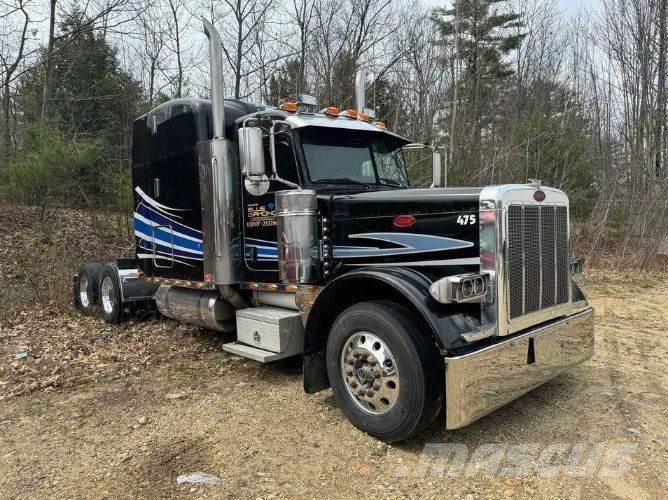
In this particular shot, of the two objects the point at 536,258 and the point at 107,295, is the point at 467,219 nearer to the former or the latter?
the point at 536,258

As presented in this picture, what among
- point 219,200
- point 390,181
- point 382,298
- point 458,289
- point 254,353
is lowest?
point 254,353

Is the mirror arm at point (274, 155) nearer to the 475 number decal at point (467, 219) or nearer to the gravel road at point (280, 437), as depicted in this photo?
the 475 number decal at point (467, 219)

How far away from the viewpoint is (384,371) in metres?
3.69

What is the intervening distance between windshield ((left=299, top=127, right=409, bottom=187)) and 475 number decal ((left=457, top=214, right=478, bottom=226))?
1.59 m

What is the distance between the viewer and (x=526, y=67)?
2188 cm

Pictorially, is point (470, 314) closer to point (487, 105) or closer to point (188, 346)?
point (188, 346)

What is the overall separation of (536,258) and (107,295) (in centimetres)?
652

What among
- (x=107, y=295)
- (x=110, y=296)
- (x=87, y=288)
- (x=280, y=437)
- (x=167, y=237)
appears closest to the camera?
(x=280, y=437)

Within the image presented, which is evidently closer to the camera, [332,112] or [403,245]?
[403,245]

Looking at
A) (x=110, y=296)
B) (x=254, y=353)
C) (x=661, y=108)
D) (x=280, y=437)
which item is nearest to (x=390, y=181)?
(x=254, y=353)

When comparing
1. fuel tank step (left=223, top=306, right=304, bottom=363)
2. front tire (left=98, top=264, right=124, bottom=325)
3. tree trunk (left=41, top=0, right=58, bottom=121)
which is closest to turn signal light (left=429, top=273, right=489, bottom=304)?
fuel tank step (left=223, top=306, right=304, bottom=363)

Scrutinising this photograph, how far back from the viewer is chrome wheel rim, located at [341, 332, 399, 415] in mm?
3666

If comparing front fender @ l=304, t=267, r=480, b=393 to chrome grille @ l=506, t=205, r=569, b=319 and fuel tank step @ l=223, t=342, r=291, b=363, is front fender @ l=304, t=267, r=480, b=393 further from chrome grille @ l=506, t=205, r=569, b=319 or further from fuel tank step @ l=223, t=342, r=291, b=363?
fuel tank step @ l=223, t=342, r=291, b=363

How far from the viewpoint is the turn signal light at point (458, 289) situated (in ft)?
11.3
